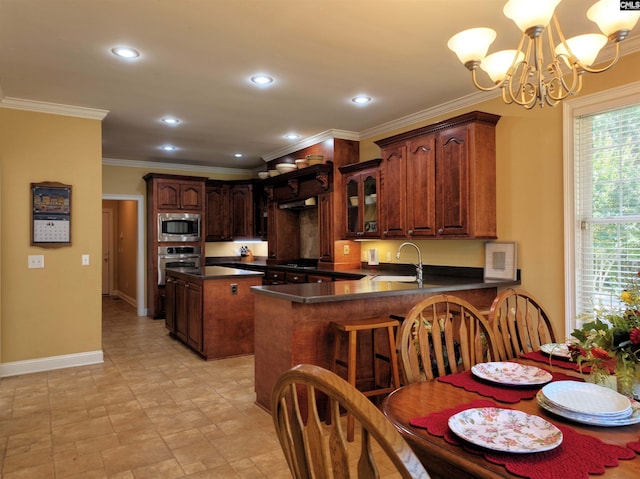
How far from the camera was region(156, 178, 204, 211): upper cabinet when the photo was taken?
276 inches

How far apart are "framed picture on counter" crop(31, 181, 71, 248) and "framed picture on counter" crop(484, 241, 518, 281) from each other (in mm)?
4140

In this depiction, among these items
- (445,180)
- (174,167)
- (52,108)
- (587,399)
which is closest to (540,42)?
(587,399)

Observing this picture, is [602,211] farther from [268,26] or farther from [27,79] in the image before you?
[27,79]

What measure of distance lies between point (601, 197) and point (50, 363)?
16.9ft

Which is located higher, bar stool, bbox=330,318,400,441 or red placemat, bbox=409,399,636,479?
red placemat, bbox=409,399,636,479

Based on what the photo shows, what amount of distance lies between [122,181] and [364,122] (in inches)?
175

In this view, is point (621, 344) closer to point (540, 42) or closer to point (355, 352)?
point (540, 42)

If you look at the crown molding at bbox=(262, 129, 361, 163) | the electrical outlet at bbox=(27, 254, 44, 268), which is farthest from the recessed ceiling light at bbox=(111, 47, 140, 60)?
the crown molding at bbox=(262, 129, 361, 163)

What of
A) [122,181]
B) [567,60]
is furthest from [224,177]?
[567,60]

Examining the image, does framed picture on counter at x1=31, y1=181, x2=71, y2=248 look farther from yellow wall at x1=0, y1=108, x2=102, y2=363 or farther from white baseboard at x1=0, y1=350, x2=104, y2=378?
white baseboard at x1=0, y1=350, x2=104, y2=378

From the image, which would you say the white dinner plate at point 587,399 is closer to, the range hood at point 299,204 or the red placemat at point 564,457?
the red placemat at point 564,457

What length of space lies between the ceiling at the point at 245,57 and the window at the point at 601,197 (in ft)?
1.54

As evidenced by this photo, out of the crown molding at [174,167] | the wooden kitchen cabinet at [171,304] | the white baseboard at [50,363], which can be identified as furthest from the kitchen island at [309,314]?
the crown molding at [174,167]

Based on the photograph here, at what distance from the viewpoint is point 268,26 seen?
2.80 meters
